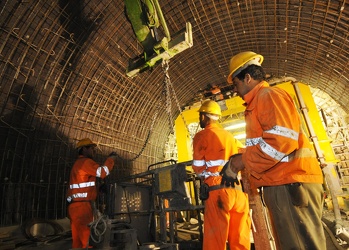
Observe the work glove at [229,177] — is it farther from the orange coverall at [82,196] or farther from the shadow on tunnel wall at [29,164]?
the shadow on tunnel wall at [29,164]

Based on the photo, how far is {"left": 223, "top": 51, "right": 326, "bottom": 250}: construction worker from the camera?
1.55 meters

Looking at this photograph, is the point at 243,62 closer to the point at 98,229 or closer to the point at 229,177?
the point at 229,177

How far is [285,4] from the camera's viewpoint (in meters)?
8.09

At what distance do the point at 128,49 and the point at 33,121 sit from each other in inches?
189

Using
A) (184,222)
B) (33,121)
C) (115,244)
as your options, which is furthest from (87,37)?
(184,222)

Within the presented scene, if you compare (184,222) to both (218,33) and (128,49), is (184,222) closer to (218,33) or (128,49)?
(128,49)

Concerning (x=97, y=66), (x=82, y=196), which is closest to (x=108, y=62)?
(x=97, y=66)

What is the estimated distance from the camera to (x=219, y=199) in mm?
2842

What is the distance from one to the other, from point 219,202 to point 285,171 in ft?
4.53

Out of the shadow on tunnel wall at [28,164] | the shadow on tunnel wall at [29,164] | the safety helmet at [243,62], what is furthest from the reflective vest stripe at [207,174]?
the shadow on tunnel wall at [28,164]

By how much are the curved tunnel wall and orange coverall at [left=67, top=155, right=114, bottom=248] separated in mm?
3186

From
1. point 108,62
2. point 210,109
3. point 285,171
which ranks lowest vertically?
point 285,171

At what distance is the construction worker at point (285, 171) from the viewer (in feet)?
5.08

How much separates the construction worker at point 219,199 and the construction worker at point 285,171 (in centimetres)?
94
